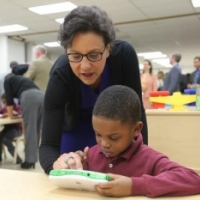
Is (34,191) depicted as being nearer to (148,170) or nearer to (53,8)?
(148,170)

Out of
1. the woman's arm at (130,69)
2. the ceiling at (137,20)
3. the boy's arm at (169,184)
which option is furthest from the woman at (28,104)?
the boy's arm at (169,184)

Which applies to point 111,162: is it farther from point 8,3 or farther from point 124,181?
point 8,3

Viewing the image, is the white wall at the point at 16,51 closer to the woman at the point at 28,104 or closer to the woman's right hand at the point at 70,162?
the woman at the point at 28,104

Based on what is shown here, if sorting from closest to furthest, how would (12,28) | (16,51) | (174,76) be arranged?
(174,76) < (12,28) < (16,51)

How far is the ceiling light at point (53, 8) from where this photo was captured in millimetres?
5488

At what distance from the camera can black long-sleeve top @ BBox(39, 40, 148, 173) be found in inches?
43.2

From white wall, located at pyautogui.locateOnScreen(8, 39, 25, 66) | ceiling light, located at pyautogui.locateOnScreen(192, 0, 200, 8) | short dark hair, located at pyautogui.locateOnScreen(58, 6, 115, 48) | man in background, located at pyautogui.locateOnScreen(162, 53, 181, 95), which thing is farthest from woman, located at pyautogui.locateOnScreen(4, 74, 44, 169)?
white wall, located at pyautogui.locateOnScreen(8, 39, 25, 66)

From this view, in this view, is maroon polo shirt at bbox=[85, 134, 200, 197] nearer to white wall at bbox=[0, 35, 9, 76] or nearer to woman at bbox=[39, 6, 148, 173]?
woman at bbox=[39, 6, 148, 173]

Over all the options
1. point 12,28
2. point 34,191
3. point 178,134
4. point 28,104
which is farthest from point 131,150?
point 12,28

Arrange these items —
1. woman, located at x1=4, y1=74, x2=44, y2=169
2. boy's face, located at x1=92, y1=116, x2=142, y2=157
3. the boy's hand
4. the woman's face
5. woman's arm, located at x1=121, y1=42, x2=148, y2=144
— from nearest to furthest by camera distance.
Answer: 1. the boy's hand
2. boy's face, located at x1=92, y1=116, x2=142, y2=157
3. the woman's face
4. woman's arm, located at x1=121, y1=42, x2=148, y2=144
5. woman, located at x1=4, y1=74, x2=44, y2=169

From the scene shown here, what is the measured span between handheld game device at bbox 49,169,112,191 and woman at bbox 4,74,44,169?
9.32 feet

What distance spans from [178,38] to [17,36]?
14.5 ft

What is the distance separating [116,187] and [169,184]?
122 millimetres

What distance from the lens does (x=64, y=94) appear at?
3.78ft
